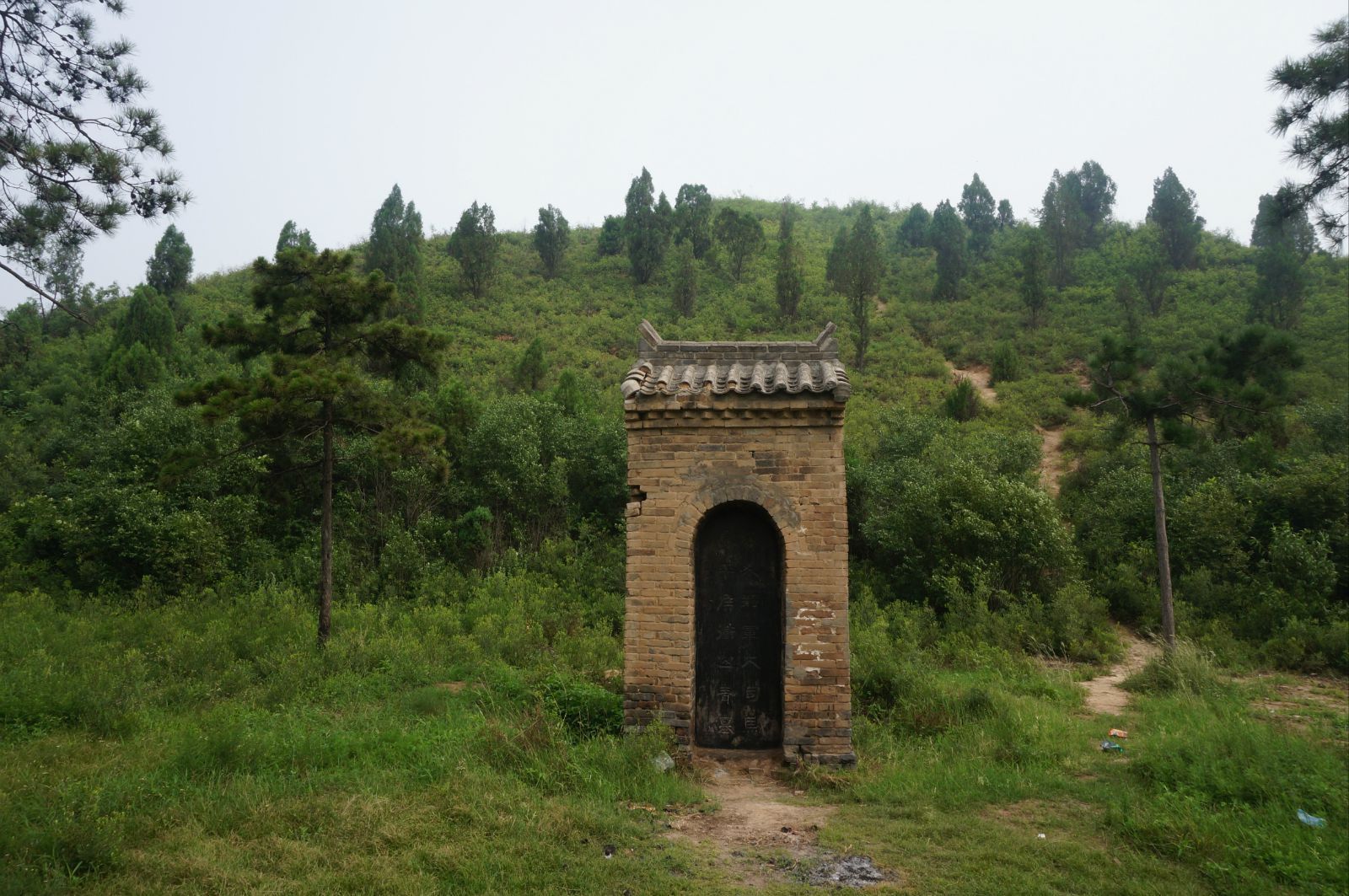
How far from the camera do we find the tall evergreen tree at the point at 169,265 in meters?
35.3

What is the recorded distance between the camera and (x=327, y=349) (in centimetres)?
1172

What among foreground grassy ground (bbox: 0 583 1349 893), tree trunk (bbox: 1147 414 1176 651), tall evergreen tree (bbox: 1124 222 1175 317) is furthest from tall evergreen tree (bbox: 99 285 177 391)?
tall evergreen tree (bbox: 1124 222 1175 317)

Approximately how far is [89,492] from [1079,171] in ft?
195

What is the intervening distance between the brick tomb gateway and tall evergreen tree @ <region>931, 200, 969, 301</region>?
37.1m

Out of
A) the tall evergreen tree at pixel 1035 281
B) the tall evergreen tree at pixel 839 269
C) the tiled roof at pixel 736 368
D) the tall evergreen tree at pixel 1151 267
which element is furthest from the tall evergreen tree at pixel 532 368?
the tall evergreen tree at pixel 1151 267

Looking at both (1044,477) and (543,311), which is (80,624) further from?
(543,311)

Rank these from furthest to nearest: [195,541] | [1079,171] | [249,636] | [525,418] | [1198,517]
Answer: [1079,171], [525,418], [1198,517], [195,541], [249,636]

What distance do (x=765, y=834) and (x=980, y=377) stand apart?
3132cm

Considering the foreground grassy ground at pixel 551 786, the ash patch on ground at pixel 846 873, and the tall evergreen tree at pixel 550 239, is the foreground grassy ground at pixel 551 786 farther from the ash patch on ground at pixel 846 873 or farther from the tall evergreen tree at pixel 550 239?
the tall evergreen tree at pixel 550 239

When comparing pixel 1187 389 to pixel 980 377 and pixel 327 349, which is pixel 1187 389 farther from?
pixel 980 377

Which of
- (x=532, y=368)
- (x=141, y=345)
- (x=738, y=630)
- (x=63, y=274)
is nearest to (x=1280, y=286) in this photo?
(x=532, y=368)

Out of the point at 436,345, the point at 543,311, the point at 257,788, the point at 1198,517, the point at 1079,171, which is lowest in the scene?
the point at 257,788

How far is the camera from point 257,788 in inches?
232

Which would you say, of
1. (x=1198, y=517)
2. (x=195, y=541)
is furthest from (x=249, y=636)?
(x=1198, y=517)
